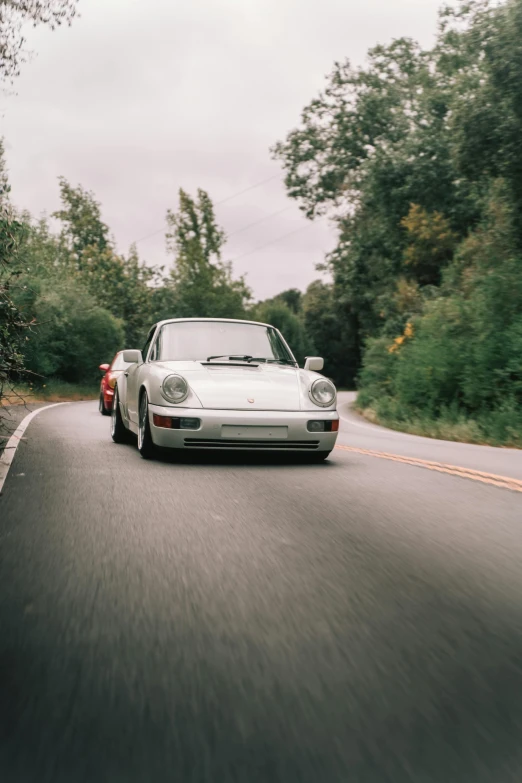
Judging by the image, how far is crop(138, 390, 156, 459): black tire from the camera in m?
9.20

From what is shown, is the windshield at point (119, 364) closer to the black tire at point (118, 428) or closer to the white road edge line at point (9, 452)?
the white road edge line at point (9, 452)

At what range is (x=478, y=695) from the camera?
9.43 feet

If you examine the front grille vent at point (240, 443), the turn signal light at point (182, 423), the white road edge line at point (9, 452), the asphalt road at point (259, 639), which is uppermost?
the turn signal light at point (182, 423)

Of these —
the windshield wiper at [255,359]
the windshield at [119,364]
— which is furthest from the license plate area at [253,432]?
the windshield at [119,364]

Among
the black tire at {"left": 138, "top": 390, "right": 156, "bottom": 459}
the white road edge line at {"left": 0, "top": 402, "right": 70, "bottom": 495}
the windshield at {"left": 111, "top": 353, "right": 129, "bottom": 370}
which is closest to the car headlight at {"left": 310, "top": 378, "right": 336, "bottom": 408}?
the black tire at {"left": 138, "top": 390, "right": 156, "bottom": 459}

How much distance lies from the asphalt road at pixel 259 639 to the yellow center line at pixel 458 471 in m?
0.96

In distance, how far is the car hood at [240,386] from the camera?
29.1 feet

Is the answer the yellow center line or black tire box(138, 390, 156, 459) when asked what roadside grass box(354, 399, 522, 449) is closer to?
the yellow center line

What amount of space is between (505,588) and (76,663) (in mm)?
2053

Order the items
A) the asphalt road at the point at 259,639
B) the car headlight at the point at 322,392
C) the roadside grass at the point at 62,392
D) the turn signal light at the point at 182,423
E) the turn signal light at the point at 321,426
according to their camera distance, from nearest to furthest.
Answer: the asphalt road at the point at 259,639
the turn signal light at the point at 182,423
the turn signal light at the point at 321,426
the car headlight at the point at 322,392
the roadside grass at the point at 62,392

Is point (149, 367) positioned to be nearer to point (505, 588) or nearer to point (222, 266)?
point (505, 588)

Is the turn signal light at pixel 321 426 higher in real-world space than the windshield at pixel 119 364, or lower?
lower

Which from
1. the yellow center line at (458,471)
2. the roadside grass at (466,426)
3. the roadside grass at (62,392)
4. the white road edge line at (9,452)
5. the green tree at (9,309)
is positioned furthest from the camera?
the roadside grass at (62,392)

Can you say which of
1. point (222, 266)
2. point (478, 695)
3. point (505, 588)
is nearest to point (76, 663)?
point (478, 695)
